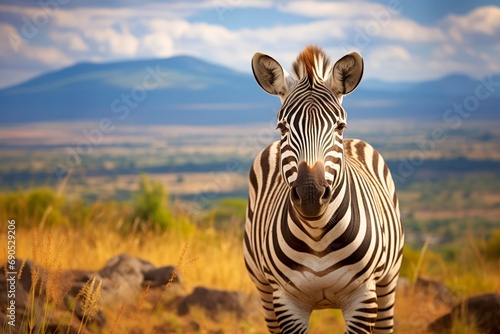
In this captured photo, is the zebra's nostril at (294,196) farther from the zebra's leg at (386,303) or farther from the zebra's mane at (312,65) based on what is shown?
the zebra's leg at (386,303)

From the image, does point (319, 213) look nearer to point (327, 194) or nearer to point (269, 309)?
point (327, 194)

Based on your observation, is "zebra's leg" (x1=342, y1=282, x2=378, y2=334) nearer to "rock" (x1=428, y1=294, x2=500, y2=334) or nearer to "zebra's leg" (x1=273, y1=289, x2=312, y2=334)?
"zebra's leg" (x1=273, y1=289, x2=312, y2=334)

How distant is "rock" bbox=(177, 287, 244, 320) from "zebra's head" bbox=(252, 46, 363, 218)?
169 inches

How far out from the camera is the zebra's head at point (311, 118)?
4414 millimetres

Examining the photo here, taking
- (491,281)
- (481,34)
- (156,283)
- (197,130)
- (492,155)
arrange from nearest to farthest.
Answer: (156,283) → (491,281) → (492,155) → (197,130) → (481,34)

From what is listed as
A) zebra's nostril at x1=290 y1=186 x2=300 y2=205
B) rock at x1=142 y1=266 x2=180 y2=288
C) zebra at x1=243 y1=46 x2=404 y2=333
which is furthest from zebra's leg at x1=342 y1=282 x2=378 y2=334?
rock at x1=142 y1=266 x2=180 y2=288

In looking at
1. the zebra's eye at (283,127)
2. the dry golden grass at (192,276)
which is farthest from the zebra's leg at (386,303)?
the zebra's eye at (283,127)

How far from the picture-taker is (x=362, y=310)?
4.95 metres

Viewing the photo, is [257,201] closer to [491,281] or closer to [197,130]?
[491,281]

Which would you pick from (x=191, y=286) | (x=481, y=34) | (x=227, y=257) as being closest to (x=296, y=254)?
(x=191, y=286)

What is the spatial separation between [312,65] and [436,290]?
6.37 metres

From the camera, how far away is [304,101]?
4766mm

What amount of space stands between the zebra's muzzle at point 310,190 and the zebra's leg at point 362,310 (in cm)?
83

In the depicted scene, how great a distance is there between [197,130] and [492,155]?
36.5 metres
